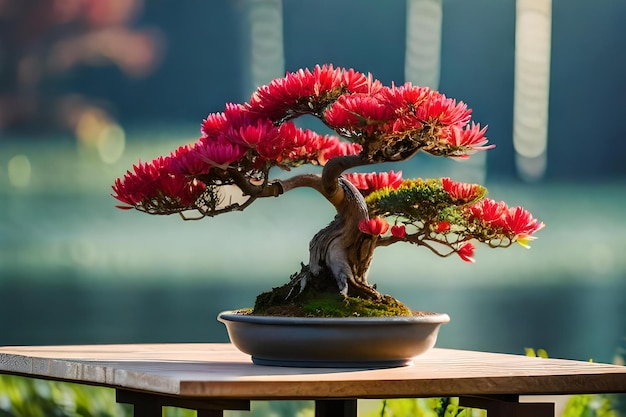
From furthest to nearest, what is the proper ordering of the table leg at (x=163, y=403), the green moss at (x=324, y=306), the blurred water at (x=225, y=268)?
the blurred water at (x=225, y=268)
the green moss at (x=324, y=306)
the table leg at (x=163, y=403)

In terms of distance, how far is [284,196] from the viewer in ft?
12.5

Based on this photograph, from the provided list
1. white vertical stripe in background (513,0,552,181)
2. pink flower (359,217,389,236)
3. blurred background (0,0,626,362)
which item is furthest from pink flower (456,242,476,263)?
white vertical stripe in background (513,0,552,181)

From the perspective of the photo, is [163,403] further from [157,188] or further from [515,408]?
[515,408]

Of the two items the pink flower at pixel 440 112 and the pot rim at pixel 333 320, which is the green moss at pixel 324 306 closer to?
the pot rim at pixel 333 320

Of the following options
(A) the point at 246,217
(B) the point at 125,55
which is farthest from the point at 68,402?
(B) the point at 125,55

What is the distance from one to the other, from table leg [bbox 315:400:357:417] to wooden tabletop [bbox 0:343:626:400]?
0.61ft

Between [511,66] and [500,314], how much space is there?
855mm

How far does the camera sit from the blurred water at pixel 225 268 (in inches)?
141

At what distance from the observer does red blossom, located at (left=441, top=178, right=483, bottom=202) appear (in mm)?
2164

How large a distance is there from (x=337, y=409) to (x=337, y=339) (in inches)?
15.9

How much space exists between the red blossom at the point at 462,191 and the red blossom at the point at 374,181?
8.1 inches

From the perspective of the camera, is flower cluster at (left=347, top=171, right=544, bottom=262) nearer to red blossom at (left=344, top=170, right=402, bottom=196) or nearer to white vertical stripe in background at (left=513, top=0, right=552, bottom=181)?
red blossom at (left=344, top=170, right=402, bottom=196)

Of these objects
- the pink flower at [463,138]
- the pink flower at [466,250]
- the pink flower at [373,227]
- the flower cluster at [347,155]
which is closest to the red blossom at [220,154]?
the flower cluster at [347,155]

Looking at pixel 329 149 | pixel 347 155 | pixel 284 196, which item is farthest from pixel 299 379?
pixel 284 196
